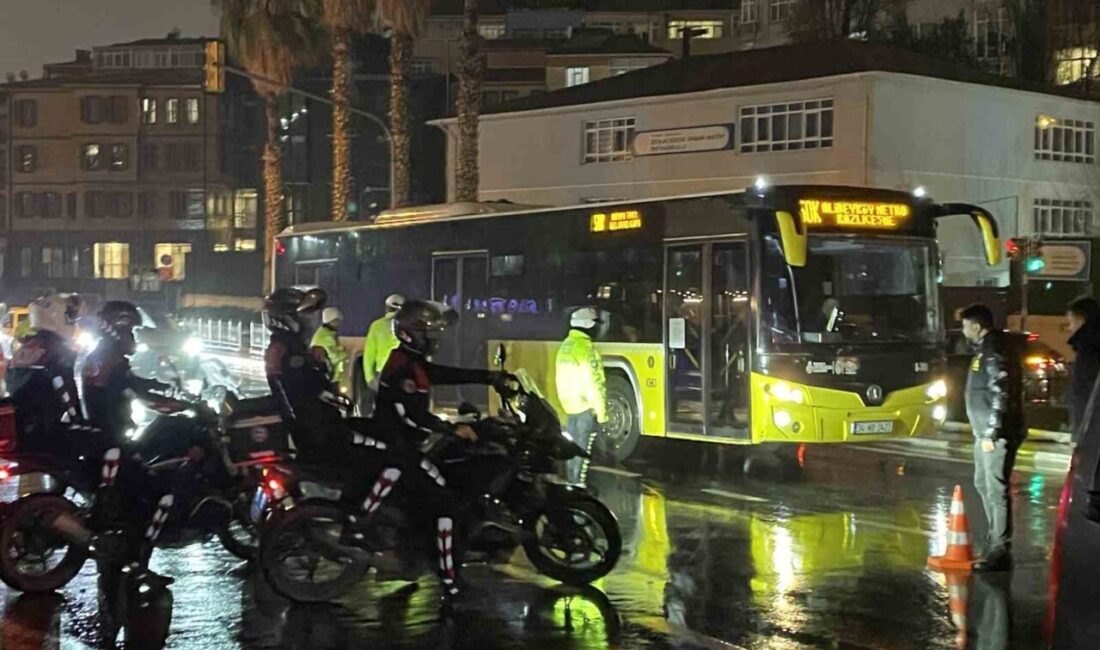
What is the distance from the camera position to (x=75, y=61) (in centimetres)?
8238

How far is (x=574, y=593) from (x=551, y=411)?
123 cm

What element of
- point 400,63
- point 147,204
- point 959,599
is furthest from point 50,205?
point 959,599

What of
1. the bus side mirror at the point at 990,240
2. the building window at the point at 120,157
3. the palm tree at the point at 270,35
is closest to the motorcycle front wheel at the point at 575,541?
the bus side mirror at the point at 990,240

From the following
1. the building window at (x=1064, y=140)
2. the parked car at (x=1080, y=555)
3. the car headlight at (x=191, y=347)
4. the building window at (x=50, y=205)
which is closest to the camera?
the parked car at (x=1080, y=555)

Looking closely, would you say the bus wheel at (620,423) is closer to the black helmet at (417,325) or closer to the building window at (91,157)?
the black helmet at (417,325)

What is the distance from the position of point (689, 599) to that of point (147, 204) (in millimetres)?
64770

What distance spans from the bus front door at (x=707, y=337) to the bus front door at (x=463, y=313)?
3.81m

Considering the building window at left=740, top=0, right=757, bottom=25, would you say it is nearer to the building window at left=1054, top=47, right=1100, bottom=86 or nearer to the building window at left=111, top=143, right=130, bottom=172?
the building window at left=1054, top=47, right=1100, bottom=86

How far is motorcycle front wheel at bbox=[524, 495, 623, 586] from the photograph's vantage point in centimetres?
960

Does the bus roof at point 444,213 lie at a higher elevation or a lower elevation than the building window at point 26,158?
lower

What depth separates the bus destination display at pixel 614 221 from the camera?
17188 mm

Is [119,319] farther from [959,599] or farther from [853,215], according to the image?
[853,215]

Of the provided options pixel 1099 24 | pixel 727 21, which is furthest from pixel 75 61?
pixel 1099 24

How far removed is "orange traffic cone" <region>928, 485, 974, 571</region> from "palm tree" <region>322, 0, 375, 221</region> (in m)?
29.8
